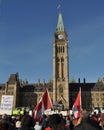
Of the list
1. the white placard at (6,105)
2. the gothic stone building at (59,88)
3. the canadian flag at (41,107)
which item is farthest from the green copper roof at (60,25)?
the white placard at (6,105)

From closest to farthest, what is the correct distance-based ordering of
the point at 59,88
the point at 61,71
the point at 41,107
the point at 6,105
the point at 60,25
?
the point at 6,105, the point at 41,107, the point at 59,88, the point at 61,71, the point at 60,25

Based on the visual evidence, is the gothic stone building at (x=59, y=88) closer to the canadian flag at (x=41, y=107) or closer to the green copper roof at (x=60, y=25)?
the green copper roof at (x=60, y=25)

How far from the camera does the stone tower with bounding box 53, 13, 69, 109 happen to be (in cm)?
9775

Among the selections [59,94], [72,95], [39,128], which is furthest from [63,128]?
[72,95]

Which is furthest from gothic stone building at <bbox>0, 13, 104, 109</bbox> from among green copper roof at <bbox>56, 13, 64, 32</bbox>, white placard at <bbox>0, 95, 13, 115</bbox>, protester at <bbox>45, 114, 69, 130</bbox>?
protester at <bbox>45, 114, 69, 130</bbox>

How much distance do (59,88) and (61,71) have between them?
6.10 metres

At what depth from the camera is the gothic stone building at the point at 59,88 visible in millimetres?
98688

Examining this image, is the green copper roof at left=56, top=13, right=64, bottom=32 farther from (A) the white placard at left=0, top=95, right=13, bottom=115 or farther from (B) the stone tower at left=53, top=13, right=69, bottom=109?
(A) the white placard at left=0, top=95, right=13, bottom=115

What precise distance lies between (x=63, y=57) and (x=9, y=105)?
87872 millimetres

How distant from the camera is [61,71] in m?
100

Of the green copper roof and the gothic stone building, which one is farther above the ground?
the green copper roof

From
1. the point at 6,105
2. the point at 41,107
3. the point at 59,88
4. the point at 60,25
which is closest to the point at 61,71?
the point at 59,88

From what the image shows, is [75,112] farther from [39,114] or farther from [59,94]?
[59,94]

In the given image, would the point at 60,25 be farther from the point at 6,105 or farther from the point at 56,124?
the point at 56,124
